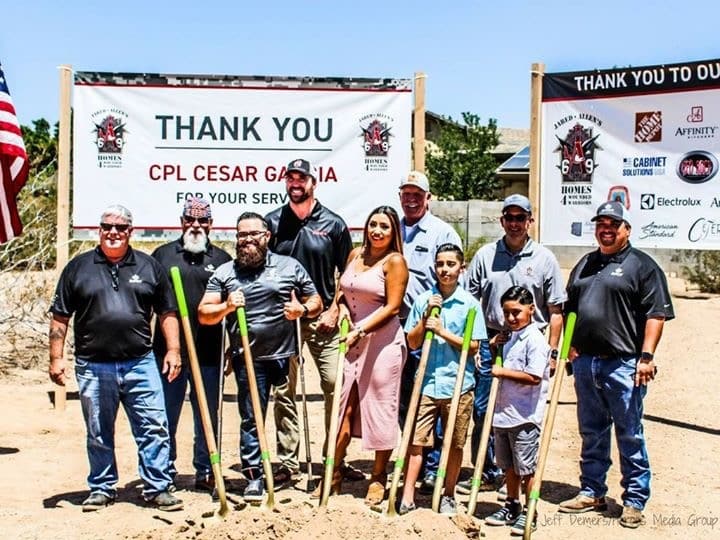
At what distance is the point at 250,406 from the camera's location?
6.46m

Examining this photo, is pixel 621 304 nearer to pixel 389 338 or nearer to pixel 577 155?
pixel 389 338

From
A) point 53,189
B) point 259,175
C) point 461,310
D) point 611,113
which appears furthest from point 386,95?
point 53,189

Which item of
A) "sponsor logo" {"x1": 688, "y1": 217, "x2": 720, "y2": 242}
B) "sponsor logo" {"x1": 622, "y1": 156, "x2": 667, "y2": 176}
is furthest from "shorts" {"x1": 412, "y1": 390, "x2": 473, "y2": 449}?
"sponsor logo" {"x1": 622, "y1": 156, "x2": 667, "y2": 176}

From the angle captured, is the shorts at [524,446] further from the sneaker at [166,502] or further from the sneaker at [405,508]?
the sneaker at [166,502]

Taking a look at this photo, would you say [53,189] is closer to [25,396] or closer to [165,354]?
[25,396]

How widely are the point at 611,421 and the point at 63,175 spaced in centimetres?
586

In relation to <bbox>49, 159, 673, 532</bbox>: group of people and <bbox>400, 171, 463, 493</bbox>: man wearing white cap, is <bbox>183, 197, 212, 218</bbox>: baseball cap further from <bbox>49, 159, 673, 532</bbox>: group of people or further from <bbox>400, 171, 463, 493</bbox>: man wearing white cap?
<bbox>400, 171, 463, 493</bbox>: man wearing white cap

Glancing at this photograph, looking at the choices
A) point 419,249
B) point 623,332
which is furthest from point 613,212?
point 419,249

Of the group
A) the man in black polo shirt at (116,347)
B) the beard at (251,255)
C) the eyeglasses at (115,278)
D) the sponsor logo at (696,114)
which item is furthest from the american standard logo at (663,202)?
the eyeglasses at (115,278)

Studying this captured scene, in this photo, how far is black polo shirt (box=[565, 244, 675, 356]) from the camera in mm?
6133

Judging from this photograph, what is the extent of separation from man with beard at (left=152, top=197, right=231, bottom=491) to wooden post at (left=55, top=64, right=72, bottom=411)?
2.89m

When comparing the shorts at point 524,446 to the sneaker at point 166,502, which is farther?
the sneaker at point 166,502

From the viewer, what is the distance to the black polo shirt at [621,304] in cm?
613

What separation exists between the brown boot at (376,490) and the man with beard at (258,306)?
756 mm
